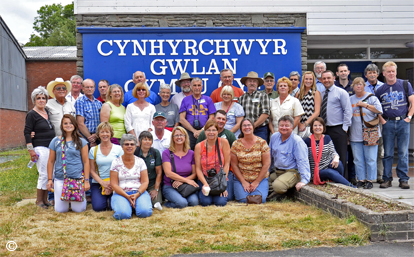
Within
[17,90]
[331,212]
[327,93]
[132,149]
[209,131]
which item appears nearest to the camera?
[331,212]

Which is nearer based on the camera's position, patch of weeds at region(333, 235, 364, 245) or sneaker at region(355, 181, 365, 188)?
patch of weeds at region(333, 235, 364, 245)

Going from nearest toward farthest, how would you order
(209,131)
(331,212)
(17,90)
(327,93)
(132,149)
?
(331,212)
(132,149)
(209,131)
(327,93)
(17,90)

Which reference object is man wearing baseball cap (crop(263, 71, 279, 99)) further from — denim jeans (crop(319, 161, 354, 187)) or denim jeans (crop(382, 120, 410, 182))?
denim jeans (crop(382, 120, 410, 182))

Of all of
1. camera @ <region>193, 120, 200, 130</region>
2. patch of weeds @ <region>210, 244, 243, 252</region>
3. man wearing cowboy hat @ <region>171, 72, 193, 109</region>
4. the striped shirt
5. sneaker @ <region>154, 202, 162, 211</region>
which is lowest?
patch of weeds @ <region>210, 244, 243, 252</region>

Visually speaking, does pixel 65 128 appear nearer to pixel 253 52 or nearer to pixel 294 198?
pixel 294 198

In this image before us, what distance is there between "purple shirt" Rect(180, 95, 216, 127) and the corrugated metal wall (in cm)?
1828

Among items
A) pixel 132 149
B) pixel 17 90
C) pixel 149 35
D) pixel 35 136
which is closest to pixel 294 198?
pixel 132 149

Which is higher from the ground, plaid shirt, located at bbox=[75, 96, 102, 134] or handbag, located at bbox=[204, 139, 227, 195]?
plaid shirt, located at bbox=[75, 96, 102, 134]

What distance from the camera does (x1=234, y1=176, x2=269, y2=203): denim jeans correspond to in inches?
224

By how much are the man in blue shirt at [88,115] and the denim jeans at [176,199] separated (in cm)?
146

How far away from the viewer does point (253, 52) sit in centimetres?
821

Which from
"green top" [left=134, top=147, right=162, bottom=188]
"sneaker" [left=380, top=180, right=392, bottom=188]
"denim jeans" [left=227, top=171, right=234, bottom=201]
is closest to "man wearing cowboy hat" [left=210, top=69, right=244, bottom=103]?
"denim jeans" [left=227, top=171, right=234, bottom=201]

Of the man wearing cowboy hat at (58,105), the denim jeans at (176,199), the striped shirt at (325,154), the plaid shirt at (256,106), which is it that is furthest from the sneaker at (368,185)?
the man wearing cowboy hat at (58,105)

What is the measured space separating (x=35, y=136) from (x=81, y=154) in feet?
2.81
